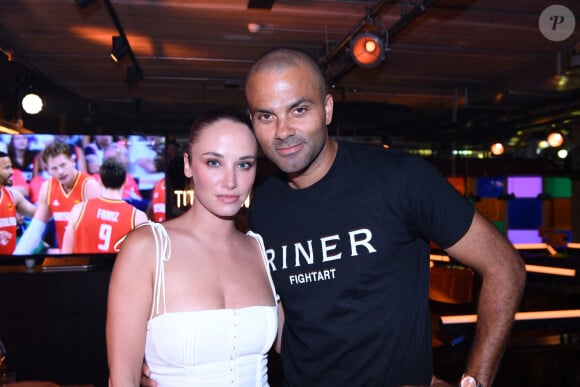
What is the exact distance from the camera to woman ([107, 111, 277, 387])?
1658 mm

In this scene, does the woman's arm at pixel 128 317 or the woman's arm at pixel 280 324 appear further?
the woman's arm at pixel 280 324

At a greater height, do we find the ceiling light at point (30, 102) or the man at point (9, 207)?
the ceiling light at point (30, 102)

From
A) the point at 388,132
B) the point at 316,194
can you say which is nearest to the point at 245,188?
the point at 316,194

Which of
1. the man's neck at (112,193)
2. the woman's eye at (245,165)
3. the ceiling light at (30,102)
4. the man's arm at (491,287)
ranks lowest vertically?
the man's arm at (491,287)

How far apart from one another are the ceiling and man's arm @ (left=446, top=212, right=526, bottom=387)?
3386mm

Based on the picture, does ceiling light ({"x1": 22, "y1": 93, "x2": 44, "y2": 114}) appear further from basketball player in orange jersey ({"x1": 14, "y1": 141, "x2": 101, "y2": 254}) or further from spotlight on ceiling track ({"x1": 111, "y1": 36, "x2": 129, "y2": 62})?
basketball player in orange jersey ({"x1": 14, "y1": 141, "x2": 101, "y2": 254})

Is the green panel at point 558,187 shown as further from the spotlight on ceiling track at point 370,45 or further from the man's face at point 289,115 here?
the man's face at point 289,115

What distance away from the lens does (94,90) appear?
387 inches

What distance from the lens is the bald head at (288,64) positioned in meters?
1.78

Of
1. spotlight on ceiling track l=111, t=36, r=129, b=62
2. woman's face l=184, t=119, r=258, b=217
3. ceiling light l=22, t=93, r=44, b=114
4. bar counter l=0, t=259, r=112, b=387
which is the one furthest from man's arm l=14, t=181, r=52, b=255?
woman's face l=184, t=119, r=258, b=217

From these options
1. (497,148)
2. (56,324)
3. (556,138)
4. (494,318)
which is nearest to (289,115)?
(494,318)

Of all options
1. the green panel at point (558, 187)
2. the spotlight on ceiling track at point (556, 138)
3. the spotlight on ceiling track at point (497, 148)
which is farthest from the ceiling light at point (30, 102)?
the green panel at point (558, 187)

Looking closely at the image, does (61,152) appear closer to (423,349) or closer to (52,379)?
(52,379)

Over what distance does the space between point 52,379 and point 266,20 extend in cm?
422
